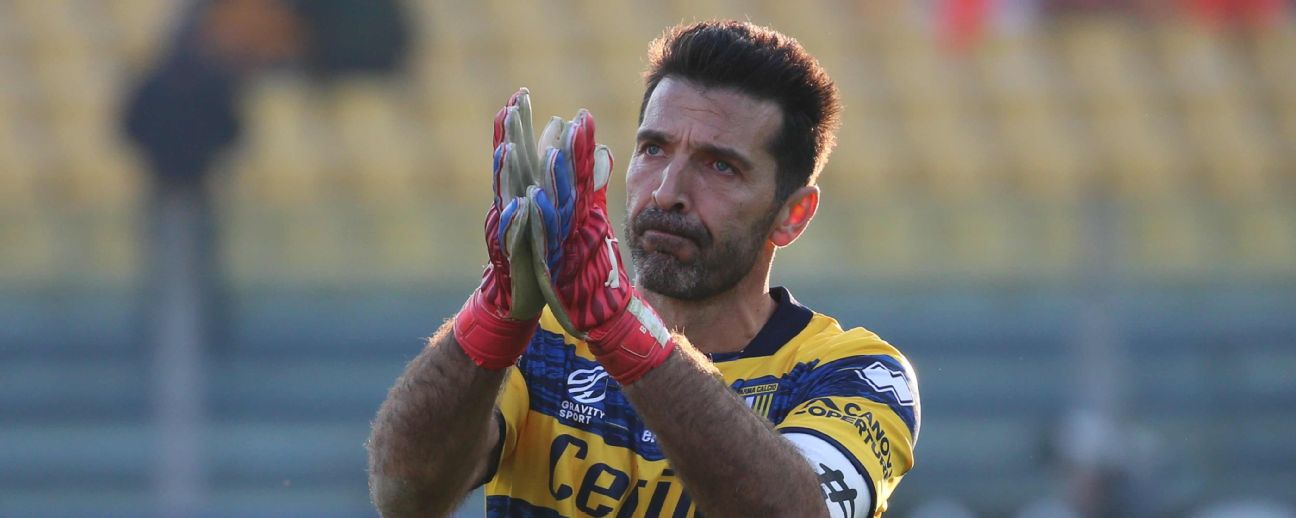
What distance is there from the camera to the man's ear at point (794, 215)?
3.52 meters

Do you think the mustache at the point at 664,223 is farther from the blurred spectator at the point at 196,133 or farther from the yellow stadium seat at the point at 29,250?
the yellow stadium seat at the point at 29,250

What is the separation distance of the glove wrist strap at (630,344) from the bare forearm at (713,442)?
0.02 meters

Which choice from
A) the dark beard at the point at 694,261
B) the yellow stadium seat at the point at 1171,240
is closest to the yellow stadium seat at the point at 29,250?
the yellow stadium seat at the point at 1171,240

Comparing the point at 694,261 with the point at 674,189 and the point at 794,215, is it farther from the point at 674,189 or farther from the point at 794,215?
the point at 794,215

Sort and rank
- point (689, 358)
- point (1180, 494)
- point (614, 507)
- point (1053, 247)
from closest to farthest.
Result: 1. point (689, 358)
2. point (614, 507)
3. point (1180, 494)
4. point (1053, 247)

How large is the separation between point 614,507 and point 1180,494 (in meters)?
5.57

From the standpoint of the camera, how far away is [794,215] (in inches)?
140

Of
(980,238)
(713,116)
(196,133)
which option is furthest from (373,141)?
(713,116)

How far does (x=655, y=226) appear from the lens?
3271mm

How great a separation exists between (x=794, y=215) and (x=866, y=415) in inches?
20.7

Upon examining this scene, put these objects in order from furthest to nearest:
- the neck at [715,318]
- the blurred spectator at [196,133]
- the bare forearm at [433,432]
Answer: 1. the blurred spectator at [196,133]
2. the neck at [715,318]
3. the bare forearm at [433,432]

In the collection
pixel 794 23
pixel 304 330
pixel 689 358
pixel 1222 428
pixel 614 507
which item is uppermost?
pixel 794 23

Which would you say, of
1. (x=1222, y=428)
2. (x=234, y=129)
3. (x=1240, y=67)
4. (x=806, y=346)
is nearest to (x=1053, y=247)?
(x=1222, y=428)

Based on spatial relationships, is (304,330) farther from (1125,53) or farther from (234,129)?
(1125,53)
